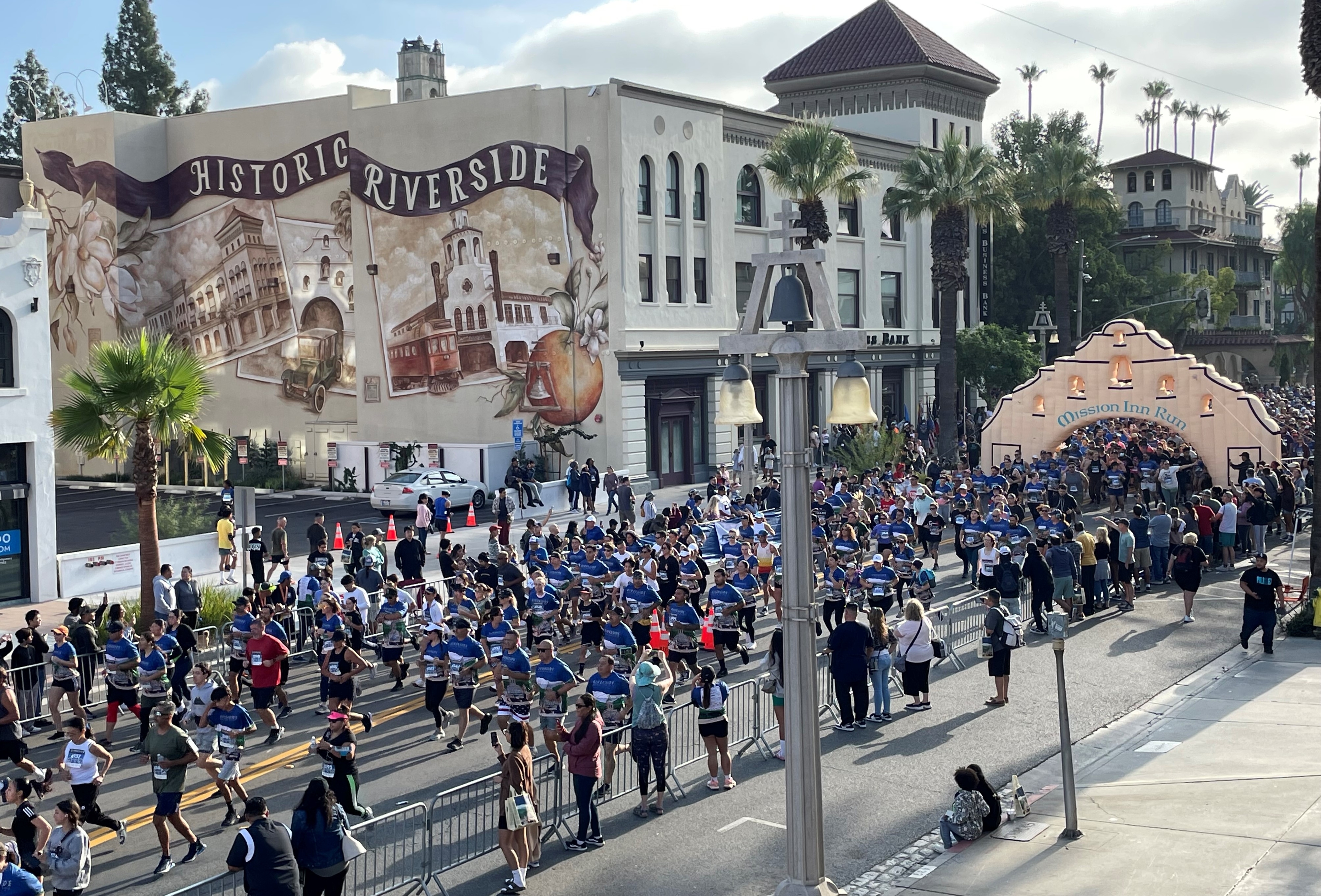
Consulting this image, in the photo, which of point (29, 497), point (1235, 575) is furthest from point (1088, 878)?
point (29, 497)

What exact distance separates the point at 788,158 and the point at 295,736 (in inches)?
1205

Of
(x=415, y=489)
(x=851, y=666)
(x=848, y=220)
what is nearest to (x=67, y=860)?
(x=851, y=666)

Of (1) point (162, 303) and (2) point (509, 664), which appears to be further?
(1) point (162, 303)

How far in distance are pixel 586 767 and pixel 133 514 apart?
927 inches

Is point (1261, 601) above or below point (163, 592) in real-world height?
below

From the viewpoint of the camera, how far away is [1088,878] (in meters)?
12.2

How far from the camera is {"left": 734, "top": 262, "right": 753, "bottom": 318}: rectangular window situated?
47.7 m

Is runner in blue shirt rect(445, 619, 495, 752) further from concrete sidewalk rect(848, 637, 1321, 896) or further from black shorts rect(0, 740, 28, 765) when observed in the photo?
concrete sidewalk rect(848, 637, 1321, 896)

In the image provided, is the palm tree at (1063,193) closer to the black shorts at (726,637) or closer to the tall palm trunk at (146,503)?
the black shorts at (726,637)

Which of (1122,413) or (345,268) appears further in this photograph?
(345,268)

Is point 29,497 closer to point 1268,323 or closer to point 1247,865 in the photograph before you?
point 1247,865

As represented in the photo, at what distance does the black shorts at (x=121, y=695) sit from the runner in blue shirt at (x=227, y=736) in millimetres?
3632

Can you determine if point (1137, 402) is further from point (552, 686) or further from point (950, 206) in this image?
point (552, 686)

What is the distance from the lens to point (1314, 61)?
2431 centimetres
